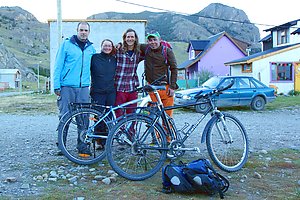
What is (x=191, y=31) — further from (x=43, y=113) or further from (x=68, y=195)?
(x=68, y=195)

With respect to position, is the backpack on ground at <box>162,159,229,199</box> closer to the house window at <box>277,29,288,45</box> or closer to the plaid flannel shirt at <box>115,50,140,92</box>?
the plaid flannel shirt at <box>115,50,140,92</box>

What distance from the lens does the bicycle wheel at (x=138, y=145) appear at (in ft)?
15.3

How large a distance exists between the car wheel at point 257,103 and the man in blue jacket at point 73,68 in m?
10.6

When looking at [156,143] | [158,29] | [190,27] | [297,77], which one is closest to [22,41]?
[158,29]

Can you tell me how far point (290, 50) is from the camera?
26.4m

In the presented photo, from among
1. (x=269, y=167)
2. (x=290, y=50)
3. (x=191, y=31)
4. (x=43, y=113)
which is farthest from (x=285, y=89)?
(x=191, y=31)

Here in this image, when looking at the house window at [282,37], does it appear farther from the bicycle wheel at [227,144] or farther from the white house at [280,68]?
the bicycle wheel at [227,144]

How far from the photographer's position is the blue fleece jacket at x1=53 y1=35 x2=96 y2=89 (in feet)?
18.0

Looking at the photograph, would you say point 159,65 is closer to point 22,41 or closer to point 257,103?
point 257,103

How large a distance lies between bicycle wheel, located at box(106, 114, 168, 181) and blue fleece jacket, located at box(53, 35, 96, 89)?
4.16 ft

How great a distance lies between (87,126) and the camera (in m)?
5.31

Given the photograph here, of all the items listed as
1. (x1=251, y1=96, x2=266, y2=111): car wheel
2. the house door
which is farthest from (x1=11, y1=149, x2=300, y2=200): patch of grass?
the house door

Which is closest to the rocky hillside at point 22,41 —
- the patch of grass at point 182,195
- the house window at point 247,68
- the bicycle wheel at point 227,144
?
the house window at point 247,68

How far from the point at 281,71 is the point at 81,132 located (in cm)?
2385
